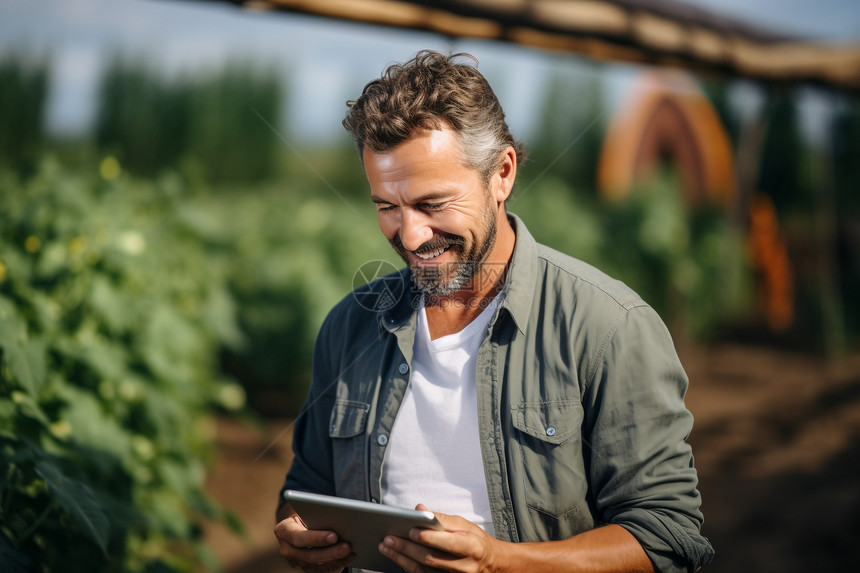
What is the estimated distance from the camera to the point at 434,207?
1.56 m

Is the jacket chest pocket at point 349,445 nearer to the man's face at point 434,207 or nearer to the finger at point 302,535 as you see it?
the finger at point 302,535

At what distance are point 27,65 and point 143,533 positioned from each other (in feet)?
19.5

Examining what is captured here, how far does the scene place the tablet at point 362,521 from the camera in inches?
53.4

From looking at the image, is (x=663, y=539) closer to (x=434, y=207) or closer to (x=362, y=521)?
(x=362, y=521)

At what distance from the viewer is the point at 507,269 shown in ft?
5.68

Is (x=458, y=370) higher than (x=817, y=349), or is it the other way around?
(x=458, y=370)

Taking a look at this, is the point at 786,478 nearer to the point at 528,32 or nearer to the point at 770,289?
the point at 528,32

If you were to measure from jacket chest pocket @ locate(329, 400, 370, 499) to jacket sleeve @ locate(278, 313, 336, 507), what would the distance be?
0.05 meters

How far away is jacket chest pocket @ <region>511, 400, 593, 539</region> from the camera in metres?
1.52

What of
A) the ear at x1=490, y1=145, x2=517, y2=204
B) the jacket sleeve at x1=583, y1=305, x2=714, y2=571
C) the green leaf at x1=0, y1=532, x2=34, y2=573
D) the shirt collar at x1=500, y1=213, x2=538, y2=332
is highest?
the ear at x1=490, y1=145, x2=517, y2=204

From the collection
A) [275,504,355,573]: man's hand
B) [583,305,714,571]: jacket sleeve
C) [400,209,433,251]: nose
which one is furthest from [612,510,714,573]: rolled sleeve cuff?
[400,209,433,251]: nose

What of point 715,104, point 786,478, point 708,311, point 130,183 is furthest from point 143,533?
point 715,104

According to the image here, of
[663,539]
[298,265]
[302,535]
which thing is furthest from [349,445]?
[298,265]

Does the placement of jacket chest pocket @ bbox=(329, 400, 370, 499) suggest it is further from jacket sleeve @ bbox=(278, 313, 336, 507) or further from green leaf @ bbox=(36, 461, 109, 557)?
green leaf @ bbox=(36, 461, 109, 557)
